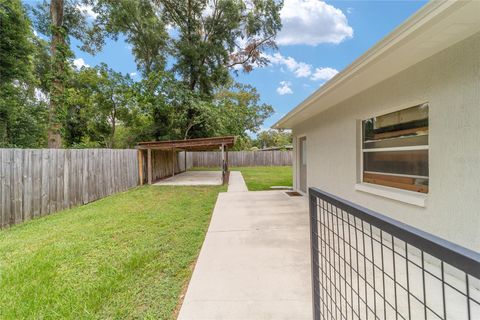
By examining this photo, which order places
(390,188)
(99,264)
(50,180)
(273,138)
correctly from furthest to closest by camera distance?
(273,138)
(50,180)
(390,188)
(99,264)

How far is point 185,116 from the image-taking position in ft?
58.2

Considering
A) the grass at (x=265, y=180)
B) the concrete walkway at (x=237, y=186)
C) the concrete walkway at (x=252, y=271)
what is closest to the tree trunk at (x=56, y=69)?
the concrete walkway at (x=237, y=186)

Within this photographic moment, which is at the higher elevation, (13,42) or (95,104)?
(13,42)

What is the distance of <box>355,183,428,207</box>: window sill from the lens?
305cm

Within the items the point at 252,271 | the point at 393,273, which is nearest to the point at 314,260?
the point at 393,273

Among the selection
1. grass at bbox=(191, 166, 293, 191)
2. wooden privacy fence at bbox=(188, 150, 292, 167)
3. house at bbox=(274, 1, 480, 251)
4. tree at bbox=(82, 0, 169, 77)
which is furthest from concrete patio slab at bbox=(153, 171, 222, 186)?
wooden privacy fence at bbox=(188, 150, 292, 167)

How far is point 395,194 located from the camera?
136 inches

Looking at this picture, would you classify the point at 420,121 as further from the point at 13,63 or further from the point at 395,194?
the point at 13,63

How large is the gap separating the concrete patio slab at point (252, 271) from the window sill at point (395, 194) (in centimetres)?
126

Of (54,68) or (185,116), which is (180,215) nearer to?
(54,68)

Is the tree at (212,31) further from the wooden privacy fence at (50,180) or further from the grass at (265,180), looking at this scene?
the wooden privacy fence at (50,180)

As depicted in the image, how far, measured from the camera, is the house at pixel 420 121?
2307 millimetres

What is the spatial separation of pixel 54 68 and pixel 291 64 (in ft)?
61.4

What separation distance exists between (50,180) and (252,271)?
214 inches
